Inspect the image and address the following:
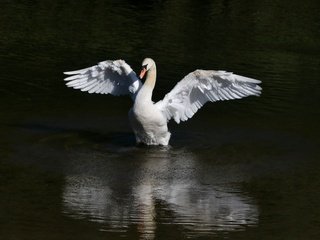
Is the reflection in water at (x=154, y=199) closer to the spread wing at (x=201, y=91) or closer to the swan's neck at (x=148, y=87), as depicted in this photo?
the swan's neck at (x=148, y=87)

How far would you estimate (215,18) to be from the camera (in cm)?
3156

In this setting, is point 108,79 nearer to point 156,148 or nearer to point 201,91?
point 201,91

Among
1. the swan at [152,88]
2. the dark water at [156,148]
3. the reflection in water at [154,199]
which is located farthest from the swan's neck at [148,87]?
the reflection in water at [154,199]

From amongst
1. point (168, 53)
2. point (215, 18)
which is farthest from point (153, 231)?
point (215, 18)

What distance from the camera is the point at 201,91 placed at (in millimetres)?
16719

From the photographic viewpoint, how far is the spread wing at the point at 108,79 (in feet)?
55.2

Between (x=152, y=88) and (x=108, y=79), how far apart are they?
4.73 ft

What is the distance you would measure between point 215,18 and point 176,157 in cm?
1654

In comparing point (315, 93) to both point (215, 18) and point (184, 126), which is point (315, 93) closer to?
point (184, 126)

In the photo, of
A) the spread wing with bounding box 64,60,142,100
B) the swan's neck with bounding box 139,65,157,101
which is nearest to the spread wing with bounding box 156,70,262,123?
the swan's neck with bounding box 139,65,157,101

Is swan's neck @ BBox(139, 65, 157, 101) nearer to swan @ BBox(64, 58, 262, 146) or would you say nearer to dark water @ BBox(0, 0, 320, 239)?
swan @ BBox(64, 58, 262, 146)

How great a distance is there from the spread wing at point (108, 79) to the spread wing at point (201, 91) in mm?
655

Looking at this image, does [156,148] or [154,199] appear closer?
[154,199]

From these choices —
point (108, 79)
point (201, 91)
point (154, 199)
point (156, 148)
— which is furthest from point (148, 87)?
point (154, 199)
